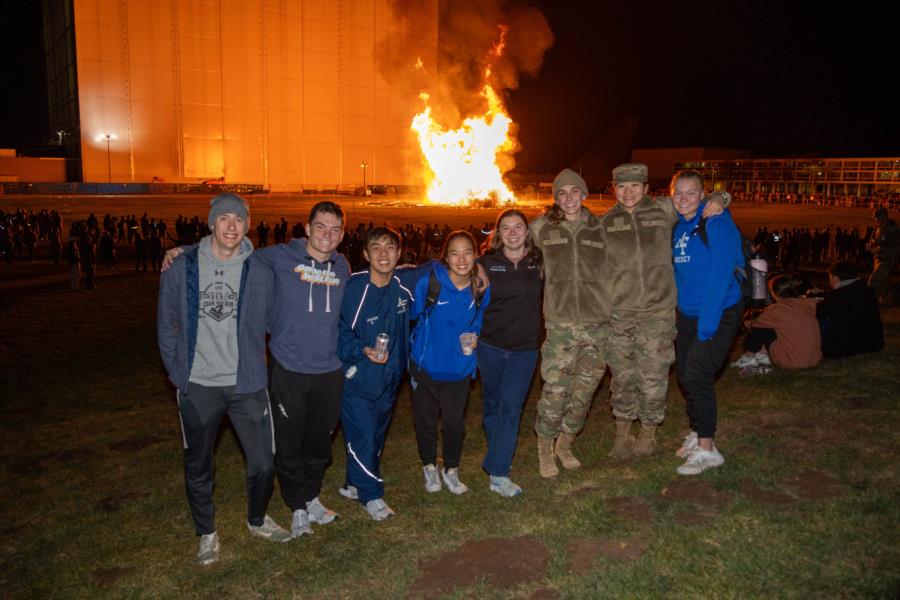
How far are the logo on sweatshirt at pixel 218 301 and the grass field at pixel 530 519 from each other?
4.62 ft

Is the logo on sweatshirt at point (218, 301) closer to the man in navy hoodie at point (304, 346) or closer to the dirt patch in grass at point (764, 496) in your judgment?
the man in navy hoodie at point (304, 346)

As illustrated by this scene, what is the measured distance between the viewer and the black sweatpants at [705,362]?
4434 millimetres

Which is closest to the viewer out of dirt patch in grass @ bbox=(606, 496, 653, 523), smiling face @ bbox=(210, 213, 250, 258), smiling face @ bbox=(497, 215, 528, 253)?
smiling face @ bbox=(210, 213, 250, 258)

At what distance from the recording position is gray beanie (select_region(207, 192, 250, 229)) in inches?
143

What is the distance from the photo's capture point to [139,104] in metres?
51.3

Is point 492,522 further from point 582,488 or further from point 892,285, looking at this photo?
point 892,285

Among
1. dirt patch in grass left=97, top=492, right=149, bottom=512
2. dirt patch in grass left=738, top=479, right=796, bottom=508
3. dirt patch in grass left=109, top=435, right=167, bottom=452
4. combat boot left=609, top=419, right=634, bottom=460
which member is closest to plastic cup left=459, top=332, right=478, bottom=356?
combat boot left=609, top=419, right=634, bottom=460

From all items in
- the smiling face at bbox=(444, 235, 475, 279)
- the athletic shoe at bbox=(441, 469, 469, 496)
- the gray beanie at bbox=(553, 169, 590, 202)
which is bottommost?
the athletic shoe at bbox=(441, 469, 469, 496)

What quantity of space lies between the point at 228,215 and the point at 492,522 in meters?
2.37

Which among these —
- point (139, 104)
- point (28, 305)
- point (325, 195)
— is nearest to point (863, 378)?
point (28, 305)

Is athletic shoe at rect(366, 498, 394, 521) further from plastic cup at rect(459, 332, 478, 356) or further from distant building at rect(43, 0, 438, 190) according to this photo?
distant building at rect(43, 0, 438, 190)

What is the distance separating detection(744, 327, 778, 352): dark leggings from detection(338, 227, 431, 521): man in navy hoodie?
4431 mm

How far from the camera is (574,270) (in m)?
4.44

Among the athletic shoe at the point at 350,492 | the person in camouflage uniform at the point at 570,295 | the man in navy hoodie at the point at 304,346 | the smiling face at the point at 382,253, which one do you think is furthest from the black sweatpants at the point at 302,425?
the person in camouflage uniform at the point at 570,295
